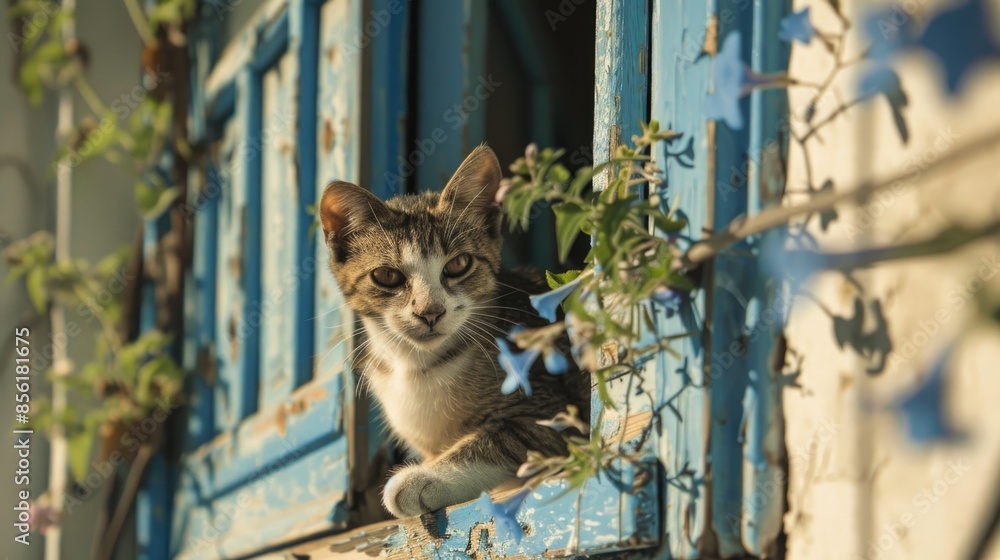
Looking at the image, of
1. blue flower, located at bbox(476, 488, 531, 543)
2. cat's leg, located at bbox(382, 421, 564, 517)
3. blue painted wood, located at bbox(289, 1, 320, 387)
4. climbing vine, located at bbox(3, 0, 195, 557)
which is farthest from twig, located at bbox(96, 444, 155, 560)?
blue flower, located at bbox(476, 488, 531, 543)

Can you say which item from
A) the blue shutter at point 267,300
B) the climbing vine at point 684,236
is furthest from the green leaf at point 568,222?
the blue shutter at point 267,300

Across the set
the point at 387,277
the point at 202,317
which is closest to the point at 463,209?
the point at 387,277

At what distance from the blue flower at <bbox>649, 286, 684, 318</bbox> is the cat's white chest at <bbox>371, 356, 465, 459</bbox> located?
2.43 feet

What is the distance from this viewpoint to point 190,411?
10.1 feet

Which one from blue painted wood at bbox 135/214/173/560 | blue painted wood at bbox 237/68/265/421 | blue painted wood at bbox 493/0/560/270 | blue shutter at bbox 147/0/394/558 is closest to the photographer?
blue shutter at bbox 147/0/394/558

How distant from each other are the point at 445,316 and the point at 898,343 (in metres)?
1.01

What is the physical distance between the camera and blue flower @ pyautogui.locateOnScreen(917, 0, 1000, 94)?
806 millimetres

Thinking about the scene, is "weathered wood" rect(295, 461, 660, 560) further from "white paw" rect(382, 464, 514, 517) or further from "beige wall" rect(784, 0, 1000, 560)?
"beige wall" rect(784, 0, 1000, 560)

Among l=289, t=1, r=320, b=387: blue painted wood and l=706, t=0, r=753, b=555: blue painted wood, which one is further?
l=289, t=1, r=320, b=387: blue painted wood

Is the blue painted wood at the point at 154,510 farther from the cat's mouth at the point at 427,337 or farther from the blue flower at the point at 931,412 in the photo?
the blue flower at the point at 931,412

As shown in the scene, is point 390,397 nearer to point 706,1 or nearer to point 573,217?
point 573,217

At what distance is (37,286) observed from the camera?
325 cm

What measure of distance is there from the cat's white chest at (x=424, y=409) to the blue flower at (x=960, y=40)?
1149mm

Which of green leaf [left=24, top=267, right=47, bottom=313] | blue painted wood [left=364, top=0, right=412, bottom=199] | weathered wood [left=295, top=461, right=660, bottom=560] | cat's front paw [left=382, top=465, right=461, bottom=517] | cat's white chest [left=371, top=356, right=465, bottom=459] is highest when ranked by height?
blue painted wood [left=364, top=0, right=412, bottom=199]
